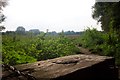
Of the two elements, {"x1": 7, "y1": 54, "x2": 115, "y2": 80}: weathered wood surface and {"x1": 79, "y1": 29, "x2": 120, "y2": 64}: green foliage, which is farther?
{"x1": 79, "y1": 29, "x2": 120, "y2": 64}: green foliage

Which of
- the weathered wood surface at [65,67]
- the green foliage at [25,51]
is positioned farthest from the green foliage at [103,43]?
the weathered wood surface at [65,67]

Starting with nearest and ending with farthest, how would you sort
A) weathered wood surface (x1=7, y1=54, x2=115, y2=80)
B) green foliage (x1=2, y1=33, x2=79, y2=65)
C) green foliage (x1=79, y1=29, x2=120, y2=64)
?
1. weathered wood surface (x1=7, y1=54, x2=115, y2=80)
2. green foliage (x1=2, y1=33, x2=79, y2=65)
3. green foliage (x1=79, y1=29, x2=120, y2=64)

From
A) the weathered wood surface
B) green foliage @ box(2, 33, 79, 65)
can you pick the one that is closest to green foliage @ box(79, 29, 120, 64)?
green foliage @ box(2, 33, 79, 65)

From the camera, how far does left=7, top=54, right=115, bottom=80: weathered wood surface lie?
4.43 meters

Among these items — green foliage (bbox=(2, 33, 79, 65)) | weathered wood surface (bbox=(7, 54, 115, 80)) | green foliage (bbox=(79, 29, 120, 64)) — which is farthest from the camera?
green foliage (bbox=(79, 29, 120, 64))

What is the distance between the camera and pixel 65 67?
4.84 meters

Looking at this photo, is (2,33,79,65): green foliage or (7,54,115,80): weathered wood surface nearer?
(7,54,115,80): weathered wood surface

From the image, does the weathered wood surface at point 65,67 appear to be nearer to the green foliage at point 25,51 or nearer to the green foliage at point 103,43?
the green foliage at point 25,51

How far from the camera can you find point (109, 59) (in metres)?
5.67

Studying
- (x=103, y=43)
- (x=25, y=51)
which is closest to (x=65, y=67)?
(x=25, y=51)

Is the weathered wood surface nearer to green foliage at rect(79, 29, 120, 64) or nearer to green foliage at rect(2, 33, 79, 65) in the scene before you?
green foliage at rect(2, 33, 79, 65)

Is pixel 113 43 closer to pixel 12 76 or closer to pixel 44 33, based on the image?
pixel 44 33

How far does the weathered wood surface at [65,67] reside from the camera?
14.5 feet

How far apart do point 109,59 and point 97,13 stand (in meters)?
18.2
